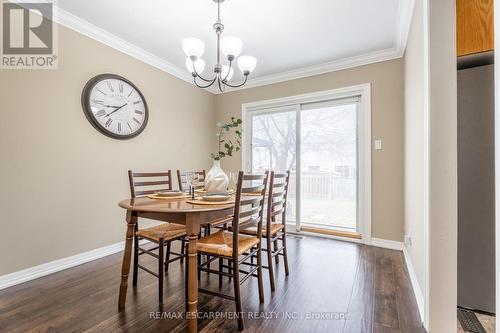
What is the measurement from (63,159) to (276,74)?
295 cm

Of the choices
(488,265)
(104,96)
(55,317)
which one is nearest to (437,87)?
(488,265)

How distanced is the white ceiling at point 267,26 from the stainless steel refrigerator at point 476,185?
0.97m

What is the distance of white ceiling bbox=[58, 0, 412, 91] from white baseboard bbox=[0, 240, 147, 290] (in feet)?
7.63

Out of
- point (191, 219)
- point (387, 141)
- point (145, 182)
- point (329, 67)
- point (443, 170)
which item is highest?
point (329, 67)

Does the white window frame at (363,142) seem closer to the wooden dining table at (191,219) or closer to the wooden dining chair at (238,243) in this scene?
the wooden dining chair at (238,243)

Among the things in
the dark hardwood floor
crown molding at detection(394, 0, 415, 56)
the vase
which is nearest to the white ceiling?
crown molding at detection(394, 0, 415, 56)

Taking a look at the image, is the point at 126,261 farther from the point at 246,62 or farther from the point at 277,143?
the point at 277,143

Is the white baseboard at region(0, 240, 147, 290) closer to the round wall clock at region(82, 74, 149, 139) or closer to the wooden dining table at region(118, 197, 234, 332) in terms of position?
the round wall clock at region(82, 74, 149, 139)

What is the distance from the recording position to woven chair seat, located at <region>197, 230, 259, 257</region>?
5.16 feet

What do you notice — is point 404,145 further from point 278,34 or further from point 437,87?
point 278,34

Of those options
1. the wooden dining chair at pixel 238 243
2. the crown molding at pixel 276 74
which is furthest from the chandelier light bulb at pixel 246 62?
the crown molding at pixel 276 74

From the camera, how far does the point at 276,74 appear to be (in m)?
3.67

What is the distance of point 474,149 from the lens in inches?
62.7

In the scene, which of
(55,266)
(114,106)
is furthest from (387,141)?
(55,266)
